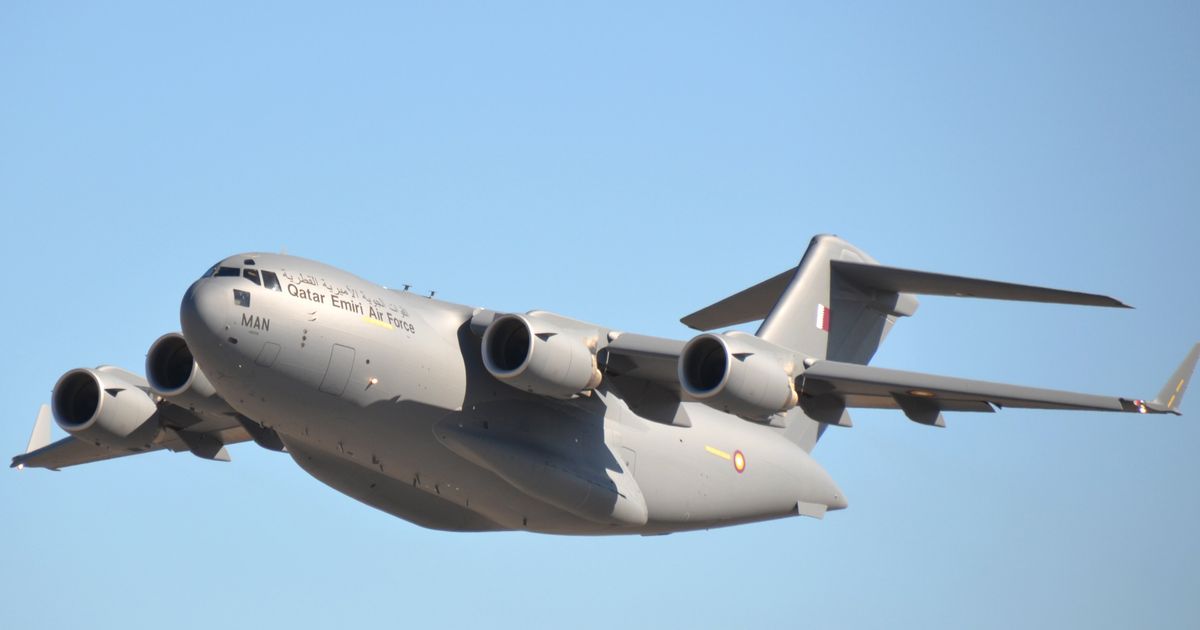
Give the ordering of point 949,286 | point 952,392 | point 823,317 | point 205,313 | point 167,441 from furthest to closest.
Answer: point 823,317 < point 167,441 < point 949,286 < point 952,392 < point 205,313

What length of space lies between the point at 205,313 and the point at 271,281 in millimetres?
562

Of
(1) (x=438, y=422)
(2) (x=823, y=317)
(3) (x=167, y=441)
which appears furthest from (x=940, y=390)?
(3) (x=167, y=441)

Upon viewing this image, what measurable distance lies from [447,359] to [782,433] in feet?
13.5

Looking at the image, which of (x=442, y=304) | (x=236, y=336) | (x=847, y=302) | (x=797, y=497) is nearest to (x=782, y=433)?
(x=797, y=497)

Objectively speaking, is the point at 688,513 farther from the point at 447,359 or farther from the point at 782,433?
the point at 447,359

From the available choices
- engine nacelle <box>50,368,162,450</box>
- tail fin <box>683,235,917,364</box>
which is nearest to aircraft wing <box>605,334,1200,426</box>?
tail fin <box>683,235,917,364</box>

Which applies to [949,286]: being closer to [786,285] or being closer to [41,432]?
[786,285]

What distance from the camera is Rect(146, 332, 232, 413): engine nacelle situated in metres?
12.8

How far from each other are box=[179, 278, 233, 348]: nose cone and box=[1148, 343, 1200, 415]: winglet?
22.7 feet

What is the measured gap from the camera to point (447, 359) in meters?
12.1

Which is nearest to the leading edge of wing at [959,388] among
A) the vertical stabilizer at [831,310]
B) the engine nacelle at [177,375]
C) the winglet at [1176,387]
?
the winglet at [1176,387]

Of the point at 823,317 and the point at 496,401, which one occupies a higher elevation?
the point at 823,317

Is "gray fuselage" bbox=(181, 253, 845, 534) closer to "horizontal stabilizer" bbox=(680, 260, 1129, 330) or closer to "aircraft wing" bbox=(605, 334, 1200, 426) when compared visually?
"aircraft wing" bbox=(605, 334, 1200, 426)

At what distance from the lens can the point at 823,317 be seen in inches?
604
